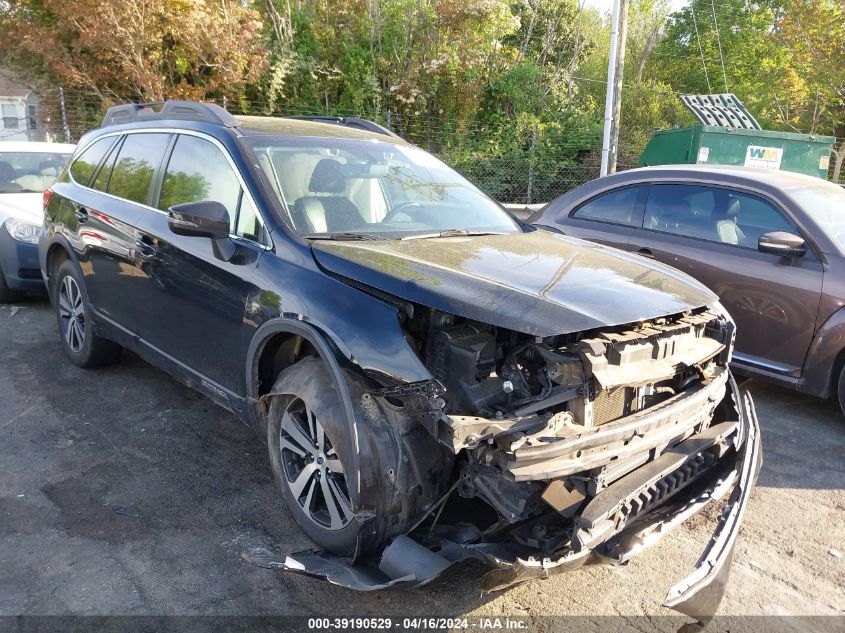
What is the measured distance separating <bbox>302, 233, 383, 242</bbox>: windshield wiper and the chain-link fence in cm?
1262

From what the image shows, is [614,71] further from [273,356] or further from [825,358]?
[273,356]

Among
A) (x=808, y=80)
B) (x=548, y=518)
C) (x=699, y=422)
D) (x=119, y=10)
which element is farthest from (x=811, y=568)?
(x=808, y=80)

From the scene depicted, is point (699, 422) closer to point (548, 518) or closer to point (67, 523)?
point (548, 518)

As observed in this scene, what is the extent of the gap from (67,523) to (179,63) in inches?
558

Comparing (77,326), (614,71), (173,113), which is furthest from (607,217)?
(614,71)

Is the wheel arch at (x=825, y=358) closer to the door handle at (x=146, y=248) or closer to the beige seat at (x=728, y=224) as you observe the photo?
the beige seat at (x=728, y=224)

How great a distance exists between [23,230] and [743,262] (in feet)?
22.7

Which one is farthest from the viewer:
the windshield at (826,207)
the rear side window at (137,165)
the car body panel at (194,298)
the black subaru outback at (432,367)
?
the windshield at (826,207)

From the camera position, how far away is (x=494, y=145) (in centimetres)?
1661

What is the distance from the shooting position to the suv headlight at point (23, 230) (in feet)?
22.9

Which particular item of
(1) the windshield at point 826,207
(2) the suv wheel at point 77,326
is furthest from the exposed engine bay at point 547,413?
(2) the suv wheel at point 77,326

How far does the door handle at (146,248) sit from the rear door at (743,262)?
3.71m

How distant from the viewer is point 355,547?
103 inches

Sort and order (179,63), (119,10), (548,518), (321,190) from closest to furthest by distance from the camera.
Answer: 1. (548,518)
2. (321,190)
3. (119,10)
4. (179,63)
